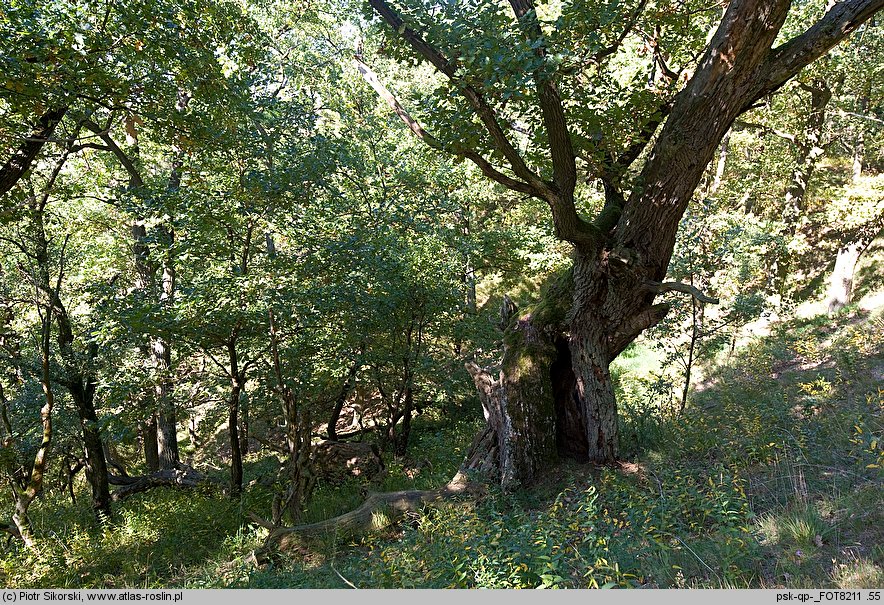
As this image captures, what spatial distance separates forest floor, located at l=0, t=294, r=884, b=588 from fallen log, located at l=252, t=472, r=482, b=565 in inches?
6.1

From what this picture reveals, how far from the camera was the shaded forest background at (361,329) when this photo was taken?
14.3 ft

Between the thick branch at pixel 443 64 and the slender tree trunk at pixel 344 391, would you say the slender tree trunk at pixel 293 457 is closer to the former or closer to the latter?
the slender tree trunk at pixel 344 391

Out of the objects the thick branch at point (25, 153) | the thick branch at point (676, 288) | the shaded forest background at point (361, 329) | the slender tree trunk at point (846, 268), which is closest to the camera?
the shaded forest background at point (361, 329)

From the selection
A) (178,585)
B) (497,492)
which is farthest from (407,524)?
(178,585)

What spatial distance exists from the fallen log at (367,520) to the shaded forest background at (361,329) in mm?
40

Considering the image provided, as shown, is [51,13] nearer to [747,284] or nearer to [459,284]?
[459,284]

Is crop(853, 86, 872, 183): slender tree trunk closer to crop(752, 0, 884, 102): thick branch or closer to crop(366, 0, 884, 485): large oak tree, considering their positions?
crop(366, 0, 884, 485): large oak tree

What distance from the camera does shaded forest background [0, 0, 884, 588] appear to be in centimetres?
436

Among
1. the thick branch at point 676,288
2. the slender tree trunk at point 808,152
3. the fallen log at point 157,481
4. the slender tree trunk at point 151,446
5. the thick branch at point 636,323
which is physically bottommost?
the fallen log at point 157,481

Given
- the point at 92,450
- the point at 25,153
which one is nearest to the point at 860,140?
the point at 25,153

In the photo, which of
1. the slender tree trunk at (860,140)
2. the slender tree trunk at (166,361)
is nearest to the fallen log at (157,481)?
the slender tree trunk at (166,361)

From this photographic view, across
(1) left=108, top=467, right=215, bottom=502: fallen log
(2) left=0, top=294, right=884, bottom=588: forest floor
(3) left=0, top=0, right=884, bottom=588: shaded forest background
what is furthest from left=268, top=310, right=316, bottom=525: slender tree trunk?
(1) left=108, top=467, right=215, bottom=502: fallen log

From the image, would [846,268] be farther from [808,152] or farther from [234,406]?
[234,406]

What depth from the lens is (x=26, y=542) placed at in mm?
6367
